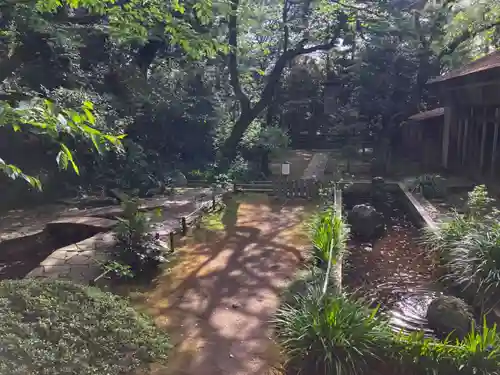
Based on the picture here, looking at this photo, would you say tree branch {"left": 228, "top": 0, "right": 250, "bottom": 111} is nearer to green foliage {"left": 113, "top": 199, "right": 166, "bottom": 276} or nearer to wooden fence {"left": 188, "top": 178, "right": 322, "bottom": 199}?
wooden fence {"left": 188, "top": 178, "right": 322, "bottom": 199}

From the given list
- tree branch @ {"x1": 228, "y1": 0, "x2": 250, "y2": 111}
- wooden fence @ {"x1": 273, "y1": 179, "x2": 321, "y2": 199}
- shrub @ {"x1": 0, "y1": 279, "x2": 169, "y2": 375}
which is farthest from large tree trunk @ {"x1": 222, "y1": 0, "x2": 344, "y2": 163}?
shrub @ {"x1": 0, "y1": 279, "x2": 169, "y2": 375}

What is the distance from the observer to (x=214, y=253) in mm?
8016

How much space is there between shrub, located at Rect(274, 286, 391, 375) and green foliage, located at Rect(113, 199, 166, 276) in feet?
10.3

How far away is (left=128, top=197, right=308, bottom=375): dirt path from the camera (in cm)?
458

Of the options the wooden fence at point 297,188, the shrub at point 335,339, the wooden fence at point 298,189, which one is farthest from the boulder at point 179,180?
the shrub at point 335,339

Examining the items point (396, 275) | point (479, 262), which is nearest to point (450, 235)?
point (396, 275)

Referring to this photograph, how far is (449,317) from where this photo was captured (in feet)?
17.4

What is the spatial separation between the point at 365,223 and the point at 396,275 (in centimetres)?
261

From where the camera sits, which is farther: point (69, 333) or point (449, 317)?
point (449, 317)

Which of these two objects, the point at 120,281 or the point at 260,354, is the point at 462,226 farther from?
the point at 120,281

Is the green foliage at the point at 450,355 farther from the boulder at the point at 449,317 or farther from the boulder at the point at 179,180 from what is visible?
the boulder at the point at 179,180

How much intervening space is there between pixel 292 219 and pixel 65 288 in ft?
22.0

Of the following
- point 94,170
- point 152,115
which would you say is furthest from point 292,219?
point 152,115

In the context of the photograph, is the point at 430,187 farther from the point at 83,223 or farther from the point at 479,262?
the point at 83,223
